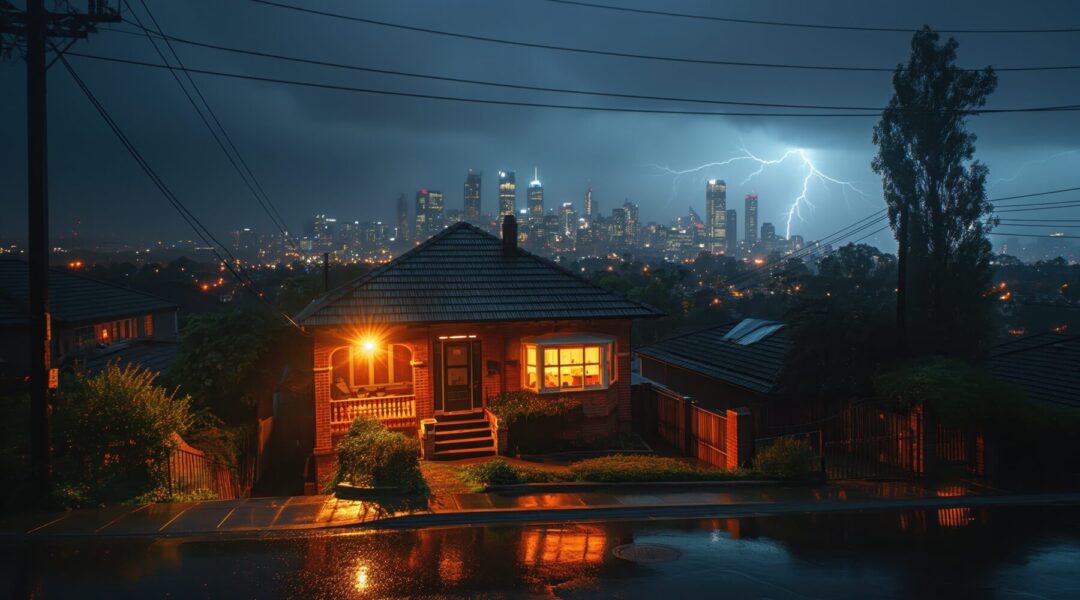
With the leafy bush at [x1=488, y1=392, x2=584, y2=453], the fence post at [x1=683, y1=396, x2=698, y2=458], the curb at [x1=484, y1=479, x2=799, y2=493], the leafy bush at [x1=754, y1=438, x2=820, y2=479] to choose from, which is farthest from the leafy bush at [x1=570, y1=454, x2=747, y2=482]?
the fence post at [x1=683, y1=396, x2=698, y2=458]

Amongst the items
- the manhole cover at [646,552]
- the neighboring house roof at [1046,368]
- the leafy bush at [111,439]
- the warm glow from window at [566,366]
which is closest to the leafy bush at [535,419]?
the warm glow from window at [566,366]

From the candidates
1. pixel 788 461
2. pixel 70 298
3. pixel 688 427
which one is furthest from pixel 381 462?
pixel 70 298

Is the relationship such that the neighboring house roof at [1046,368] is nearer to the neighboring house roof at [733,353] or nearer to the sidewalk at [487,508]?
the sidewalk at [487,508]

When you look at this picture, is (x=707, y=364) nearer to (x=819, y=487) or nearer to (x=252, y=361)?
(x=819, y=487)

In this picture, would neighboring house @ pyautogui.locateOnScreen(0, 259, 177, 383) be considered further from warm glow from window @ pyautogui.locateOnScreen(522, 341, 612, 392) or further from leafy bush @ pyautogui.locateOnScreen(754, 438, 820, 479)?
leafy bush @ pyautogui.locateOnScreen(754, 438, 820, 479)

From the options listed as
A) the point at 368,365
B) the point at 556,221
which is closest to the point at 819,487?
the point at 368,365
